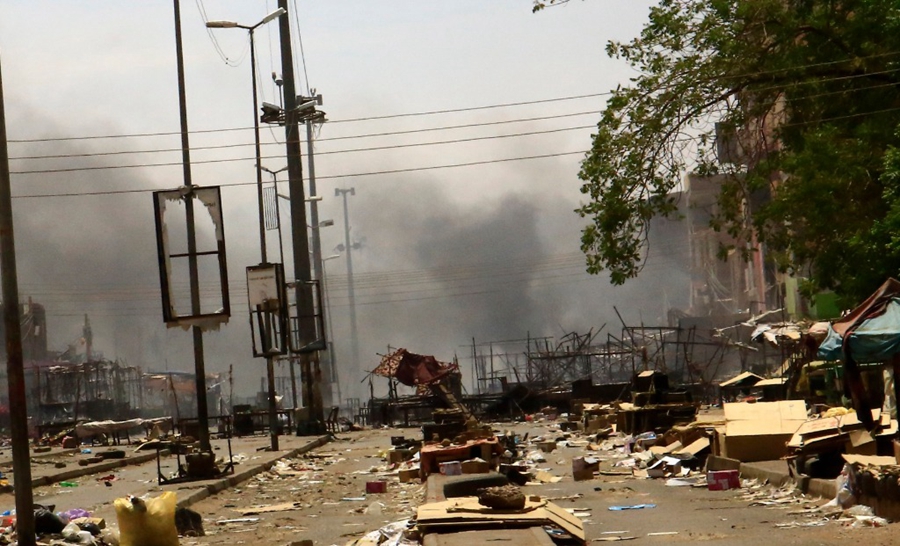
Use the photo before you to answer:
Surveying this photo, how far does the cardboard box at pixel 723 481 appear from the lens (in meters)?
16.3

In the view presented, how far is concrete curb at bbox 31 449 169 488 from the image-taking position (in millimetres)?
23422

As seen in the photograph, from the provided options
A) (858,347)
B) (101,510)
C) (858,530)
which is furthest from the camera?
(101,510)

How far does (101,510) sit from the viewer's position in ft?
53.2

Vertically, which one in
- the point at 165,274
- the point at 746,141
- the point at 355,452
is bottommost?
the point at 355,452

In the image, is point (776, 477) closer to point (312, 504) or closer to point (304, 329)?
point (312, 504)

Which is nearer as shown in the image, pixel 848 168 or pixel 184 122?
pixel 848 168

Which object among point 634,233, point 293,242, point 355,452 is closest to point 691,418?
point 634,233

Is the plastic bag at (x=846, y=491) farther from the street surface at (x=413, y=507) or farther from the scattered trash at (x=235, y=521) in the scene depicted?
the scattered trash at (x=235, y=521)

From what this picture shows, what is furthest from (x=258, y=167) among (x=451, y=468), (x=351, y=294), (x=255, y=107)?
(x=351, y=294)

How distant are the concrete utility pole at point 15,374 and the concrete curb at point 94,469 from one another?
31.0ft

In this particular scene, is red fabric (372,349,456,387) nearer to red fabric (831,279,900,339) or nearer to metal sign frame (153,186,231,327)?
metal sign frame (153,186,231,327)

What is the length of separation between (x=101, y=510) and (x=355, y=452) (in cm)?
1700

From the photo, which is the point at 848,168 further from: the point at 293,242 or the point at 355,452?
the point at 293,242

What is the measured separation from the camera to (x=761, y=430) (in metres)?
18.5
